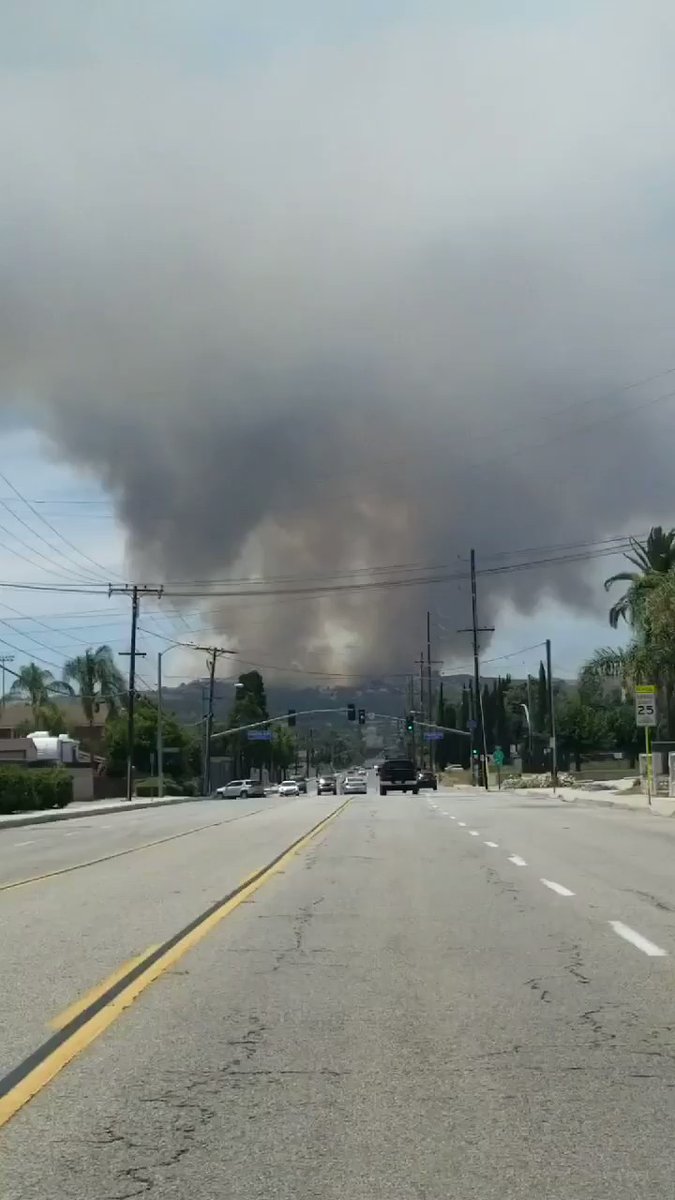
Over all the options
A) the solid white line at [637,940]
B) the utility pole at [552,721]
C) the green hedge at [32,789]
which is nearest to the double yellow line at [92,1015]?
the solid white line at [637,940]

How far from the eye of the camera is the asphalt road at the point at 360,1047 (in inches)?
248

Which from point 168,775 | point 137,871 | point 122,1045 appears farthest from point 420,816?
point 168,775

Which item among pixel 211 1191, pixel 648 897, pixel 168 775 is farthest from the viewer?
pixel 168 775

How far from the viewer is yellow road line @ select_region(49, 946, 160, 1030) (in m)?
9.66

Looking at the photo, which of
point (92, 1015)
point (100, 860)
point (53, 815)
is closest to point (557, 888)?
point (92, 1015)

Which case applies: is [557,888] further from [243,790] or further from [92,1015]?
[243,790]

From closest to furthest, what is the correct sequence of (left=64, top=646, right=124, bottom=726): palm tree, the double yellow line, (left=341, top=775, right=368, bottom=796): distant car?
1. the double yellow line
2. (left=341, top=775, right=368, bottom=796): distant car
3. (left=64, top=646, right=124, bottom=726): palm tree

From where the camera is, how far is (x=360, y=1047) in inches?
344

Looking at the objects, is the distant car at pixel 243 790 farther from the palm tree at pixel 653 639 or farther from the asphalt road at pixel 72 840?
the asphalt road at pixel 72 840

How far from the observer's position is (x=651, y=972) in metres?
11.4

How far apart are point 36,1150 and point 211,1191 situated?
3.45 ft

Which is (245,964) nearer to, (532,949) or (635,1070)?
(532,949)

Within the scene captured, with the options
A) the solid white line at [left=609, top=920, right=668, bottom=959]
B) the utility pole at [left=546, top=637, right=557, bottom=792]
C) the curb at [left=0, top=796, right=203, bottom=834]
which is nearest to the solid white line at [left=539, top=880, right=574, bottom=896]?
the solid white line at [left=609, top=920, right=668, bottom=959]

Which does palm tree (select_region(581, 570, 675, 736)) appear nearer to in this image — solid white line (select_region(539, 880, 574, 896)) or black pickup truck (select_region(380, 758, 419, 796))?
black pickup truck (select_region(380, 758, 419, 796))
